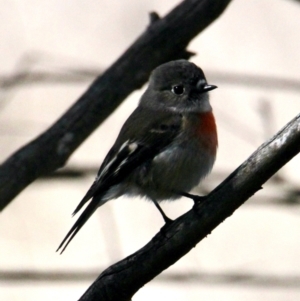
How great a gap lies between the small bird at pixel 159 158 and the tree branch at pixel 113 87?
25cm

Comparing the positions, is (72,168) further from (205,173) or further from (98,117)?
(205,173)

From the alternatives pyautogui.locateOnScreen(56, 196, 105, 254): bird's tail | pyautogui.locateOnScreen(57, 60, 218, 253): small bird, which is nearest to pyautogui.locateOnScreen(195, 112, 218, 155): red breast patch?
pyautogui.locateOnScreen(57, 60, 218, 253): small bird

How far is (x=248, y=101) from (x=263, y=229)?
1423mm

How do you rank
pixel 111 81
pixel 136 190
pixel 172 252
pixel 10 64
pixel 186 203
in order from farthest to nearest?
pixel 10 64, pixel 186 203, pixel 111 81, pixel 136 190, pixel 172 252

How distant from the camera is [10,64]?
9.04 m

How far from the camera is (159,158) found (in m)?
4.86

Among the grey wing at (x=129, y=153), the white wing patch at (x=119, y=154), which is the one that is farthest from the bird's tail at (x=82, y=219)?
the white wing patch at (x=119, y=154)

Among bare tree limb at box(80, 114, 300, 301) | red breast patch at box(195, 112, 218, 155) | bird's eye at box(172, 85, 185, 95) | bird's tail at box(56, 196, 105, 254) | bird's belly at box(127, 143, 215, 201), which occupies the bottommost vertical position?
bare tree limb at box(80, 114, 300, 301)

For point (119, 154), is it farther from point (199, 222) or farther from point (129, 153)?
point (199, 222)

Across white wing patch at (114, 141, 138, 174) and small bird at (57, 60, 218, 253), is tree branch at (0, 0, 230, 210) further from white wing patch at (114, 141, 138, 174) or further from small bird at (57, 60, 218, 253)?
white wing patch at (114, 141, 138, 174)

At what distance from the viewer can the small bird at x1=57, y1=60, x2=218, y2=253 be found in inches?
188

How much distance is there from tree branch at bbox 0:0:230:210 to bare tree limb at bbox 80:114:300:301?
4.19 ft

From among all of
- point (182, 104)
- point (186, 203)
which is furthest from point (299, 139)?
point (186, 203)

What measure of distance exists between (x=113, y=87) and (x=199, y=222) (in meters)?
1.82
